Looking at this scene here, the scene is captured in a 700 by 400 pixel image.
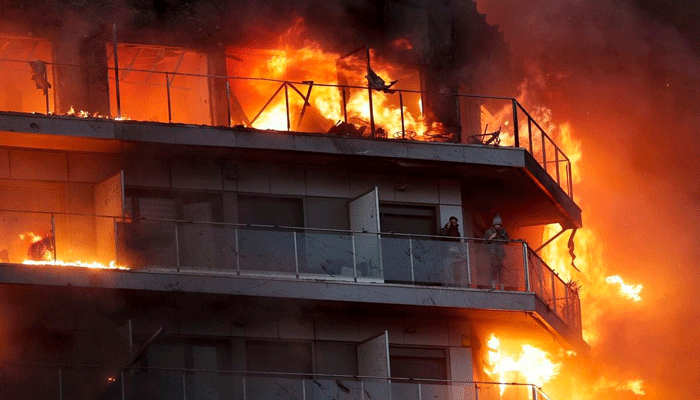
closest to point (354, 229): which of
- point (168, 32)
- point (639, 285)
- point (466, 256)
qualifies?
point (466, 256)

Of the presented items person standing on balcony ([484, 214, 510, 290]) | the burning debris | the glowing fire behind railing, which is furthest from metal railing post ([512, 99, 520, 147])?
the burning debris

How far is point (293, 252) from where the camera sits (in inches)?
1810

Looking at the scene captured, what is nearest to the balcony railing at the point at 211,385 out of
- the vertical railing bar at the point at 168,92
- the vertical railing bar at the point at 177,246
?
the vertical railing bar at the point at 177,246

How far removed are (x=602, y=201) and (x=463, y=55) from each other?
12717 mm

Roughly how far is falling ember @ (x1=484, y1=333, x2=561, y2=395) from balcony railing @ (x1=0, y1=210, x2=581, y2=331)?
1.66 m

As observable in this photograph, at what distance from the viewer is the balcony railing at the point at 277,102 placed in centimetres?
4738

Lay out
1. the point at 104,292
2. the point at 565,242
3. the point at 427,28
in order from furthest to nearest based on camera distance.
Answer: the point at 565,242
the point at 427,28
the point at 104,292

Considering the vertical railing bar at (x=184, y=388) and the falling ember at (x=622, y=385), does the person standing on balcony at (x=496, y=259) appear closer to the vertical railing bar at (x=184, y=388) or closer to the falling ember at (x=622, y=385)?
the vertical railing bar at (x=184, y=388)

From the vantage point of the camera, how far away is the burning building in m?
44.1

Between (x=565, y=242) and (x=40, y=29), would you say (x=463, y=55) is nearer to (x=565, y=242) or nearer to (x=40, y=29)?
(x=565, y=242)

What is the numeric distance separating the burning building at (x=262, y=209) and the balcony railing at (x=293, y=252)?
1.8 inches

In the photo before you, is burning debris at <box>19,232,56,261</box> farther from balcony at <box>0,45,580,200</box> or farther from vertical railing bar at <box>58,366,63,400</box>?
vertical railing bar at <box>58,366,63,400</box>

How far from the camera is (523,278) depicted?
4834 centimetres

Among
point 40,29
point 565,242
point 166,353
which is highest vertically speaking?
point 40,29
